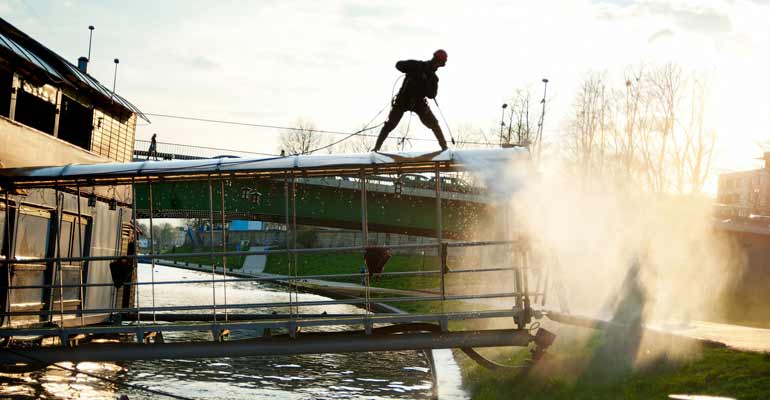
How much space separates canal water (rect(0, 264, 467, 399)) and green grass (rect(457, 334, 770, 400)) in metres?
1.80

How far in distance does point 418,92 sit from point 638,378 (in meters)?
6.03

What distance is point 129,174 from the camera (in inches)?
508

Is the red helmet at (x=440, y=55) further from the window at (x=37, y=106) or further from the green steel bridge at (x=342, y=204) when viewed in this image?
the green steel bridge at (x=342, y=204)

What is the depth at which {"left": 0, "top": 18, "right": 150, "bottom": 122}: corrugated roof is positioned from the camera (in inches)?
659

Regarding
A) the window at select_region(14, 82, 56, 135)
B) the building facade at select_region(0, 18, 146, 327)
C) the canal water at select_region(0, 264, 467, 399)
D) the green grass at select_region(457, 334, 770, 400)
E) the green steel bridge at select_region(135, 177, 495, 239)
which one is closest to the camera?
the green grass at select_region(457, 334, 770, 400)

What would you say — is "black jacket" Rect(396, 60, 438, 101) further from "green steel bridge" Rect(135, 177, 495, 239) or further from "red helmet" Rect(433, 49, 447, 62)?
"green steel bridge" Rect(135, 177, 495, 239)

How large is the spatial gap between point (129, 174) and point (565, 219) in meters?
7.66

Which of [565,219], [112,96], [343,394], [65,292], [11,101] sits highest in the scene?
[112,96]

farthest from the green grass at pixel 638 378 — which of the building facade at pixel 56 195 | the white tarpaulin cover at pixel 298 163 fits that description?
the building facade at pixel 56 195

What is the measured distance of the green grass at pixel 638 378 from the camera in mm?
11586

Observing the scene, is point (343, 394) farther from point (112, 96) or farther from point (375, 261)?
point (112, 96)

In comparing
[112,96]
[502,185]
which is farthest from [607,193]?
[502,185]

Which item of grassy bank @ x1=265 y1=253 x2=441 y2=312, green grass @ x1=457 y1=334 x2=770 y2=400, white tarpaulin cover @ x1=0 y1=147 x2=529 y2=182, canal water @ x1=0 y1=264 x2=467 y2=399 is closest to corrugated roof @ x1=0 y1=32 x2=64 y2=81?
white tarpaulin cover @ x1=0 y1=147 x2=529 y2=182

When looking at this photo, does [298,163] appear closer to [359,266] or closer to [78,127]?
[78,127]
